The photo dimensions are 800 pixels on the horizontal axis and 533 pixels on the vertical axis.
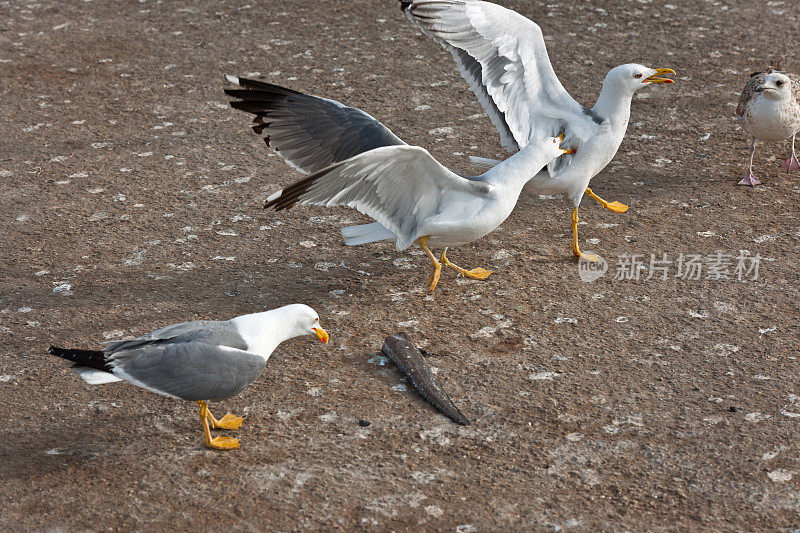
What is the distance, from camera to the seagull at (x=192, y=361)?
12.1 ft

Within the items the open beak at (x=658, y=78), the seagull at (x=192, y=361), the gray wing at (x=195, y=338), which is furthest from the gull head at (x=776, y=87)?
the gray wing at (x=195, y=338)

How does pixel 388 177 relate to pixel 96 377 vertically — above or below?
above

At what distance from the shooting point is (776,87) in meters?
6.05

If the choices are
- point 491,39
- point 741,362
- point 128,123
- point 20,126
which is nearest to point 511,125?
point 491,39

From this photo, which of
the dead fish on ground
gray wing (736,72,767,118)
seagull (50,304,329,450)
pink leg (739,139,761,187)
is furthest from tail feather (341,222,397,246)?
gray wing (736,72,767,118)

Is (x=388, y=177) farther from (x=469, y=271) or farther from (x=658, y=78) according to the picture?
(x=658, y=78)

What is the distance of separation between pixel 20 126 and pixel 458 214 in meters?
4.20

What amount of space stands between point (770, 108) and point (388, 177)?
2909 millimetres

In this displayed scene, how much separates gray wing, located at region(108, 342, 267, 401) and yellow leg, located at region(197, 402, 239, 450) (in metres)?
0.11

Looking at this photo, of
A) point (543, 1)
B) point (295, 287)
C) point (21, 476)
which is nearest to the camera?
point (21, 476)

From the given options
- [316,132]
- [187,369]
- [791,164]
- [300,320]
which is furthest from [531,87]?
[187,369]

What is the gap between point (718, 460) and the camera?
3.80 meters

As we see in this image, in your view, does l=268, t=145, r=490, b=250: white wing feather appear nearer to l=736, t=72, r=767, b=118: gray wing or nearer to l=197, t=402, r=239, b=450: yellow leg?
l=197, t=402, r=239, b=450: yellow leg

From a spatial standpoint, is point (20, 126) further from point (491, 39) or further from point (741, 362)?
point (741, 362)
